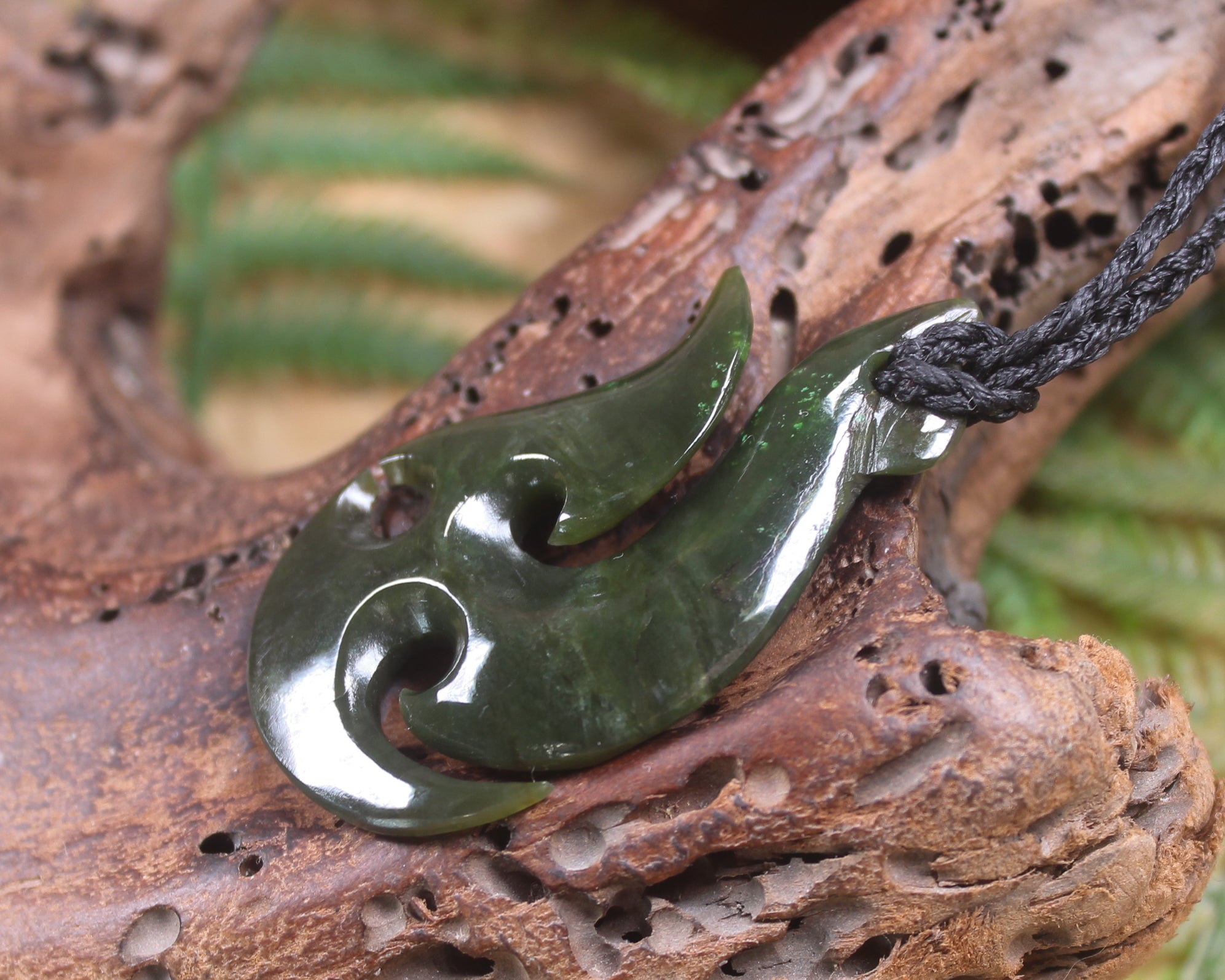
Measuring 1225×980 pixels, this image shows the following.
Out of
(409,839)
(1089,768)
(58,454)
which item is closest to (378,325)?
(58,454)

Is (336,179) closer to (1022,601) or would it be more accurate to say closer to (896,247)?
(896,247)

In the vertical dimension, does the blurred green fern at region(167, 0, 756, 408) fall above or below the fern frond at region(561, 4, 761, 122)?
below

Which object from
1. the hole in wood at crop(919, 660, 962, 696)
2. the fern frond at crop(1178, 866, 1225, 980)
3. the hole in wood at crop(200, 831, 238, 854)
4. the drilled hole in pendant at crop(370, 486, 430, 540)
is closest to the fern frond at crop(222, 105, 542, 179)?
the drilled hole in pendant at crop(370, 486, 430, 540)

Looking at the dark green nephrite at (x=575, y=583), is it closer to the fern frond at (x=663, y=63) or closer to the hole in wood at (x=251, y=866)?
the hole in wood at (x=251, y=866)

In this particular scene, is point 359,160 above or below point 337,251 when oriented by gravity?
above

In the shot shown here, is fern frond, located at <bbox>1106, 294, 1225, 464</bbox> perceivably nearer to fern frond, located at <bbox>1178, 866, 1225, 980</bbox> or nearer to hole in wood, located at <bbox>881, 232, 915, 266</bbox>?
fern frond, located at <bbox>1178, 866, 1225, 980</bbox>

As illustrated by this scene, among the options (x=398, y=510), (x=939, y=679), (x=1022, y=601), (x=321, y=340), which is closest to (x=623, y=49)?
(x=321, y=340)

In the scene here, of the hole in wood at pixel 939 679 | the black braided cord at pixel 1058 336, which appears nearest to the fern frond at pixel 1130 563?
the black braided cord at pixel 1058 336
